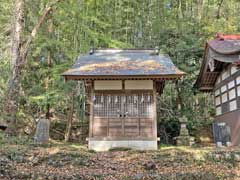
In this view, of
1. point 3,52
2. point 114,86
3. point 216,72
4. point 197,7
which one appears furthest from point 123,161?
point 197,7

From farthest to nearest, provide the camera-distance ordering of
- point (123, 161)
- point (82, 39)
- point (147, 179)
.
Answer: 1. point (82, 39)
2. point (123, 161)
3. point (147, 179)

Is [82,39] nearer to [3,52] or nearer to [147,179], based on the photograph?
[3,52]

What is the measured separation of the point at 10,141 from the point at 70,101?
5644mm

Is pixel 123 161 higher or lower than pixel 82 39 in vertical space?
lower

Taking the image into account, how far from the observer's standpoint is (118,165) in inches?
303

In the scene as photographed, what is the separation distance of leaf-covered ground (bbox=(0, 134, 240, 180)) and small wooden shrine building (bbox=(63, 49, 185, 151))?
1.94 m

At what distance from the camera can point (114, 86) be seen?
1146cm

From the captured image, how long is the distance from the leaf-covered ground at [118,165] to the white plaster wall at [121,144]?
1816 millimetres

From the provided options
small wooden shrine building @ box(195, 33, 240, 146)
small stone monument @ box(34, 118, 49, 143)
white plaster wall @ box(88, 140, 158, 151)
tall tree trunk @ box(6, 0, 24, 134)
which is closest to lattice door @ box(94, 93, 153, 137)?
white plaster wall @ box(88, 140, 158, 151)

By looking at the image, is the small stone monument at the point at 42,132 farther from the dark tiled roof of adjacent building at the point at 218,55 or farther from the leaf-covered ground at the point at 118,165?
the dark tiled roof of adjacent building at the point at 218,55

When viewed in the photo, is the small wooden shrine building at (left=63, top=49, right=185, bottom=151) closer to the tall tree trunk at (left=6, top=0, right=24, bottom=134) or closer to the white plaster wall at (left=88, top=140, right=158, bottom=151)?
the white plaster wall at (left=88, top=140, right=158, bottom=151)

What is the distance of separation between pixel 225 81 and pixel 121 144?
5431 mm

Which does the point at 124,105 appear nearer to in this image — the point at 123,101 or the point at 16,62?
the point at 123,101

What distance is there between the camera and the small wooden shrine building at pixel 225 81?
35.2 feet
